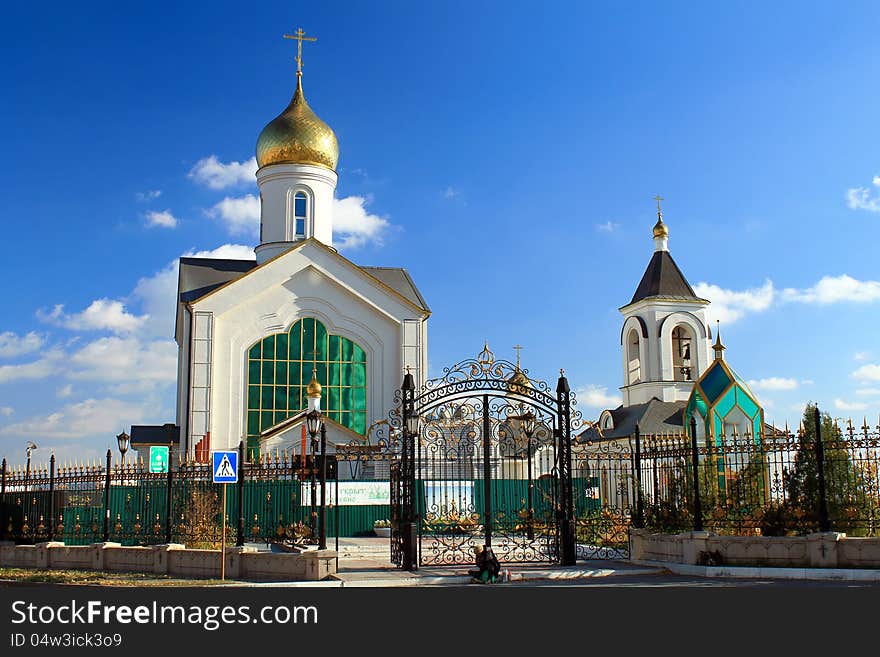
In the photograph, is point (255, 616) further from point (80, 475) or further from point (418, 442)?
point (80, 475)

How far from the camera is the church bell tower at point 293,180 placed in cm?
3869

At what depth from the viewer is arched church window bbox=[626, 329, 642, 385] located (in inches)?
1736

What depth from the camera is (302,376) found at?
115ft

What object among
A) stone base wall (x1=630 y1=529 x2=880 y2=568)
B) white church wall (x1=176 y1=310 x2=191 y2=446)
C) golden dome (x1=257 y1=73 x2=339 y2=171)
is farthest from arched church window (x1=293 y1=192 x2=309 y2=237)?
stone base wall (x1=630 y1=529 x2=880 y2=568)

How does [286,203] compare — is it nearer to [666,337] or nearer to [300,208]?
[300,208]

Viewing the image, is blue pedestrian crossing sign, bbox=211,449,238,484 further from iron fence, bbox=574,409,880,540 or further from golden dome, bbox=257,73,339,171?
golden dome, bbox=257,73,339,171

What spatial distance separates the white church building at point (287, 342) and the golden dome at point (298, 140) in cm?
6

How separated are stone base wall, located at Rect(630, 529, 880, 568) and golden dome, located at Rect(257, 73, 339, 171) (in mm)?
25747

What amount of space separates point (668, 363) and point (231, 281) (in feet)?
63.6

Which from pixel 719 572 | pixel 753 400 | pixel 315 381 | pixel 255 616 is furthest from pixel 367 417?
pixel 255 616

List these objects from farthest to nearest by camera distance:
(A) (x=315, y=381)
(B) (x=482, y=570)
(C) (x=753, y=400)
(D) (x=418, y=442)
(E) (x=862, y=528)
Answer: (A) (x=315, y=381), (C) (x=753, y=400), (D) (x=418, y=442), (E) (x=862, y=528), (B) (x=482, y=570)

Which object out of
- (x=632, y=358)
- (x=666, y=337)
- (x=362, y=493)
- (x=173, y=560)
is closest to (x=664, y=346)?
(x=666, y=337)

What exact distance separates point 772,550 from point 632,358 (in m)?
29.1

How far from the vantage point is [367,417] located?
116 ft
